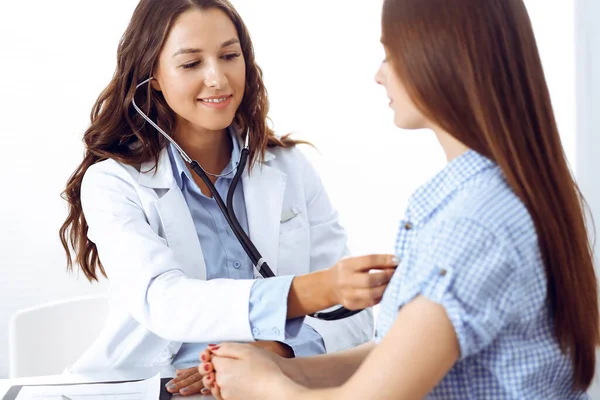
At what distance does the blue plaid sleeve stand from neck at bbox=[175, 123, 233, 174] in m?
1.00

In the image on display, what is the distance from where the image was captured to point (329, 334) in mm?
1720

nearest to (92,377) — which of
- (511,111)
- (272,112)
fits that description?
(511,111)

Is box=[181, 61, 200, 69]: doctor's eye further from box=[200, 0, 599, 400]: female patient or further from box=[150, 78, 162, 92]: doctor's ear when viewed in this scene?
box=[200, 0, 599, 400]: female patient

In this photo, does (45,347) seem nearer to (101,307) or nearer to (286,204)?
(101,307)

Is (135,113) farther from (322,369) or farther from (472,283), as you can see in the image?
(472,283)

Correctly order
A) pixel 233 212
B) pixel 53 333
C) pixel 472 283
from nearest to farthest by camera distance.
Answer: pixel 472 283 → pixel 233 212 → pixel 53 333

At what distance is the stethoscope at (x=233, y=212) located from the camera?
1.52m

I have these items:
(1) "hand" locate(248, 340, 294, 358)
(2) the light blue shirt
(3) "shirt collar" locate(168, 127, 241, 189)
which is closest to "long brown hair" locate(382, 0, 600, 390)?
(1) "hand" locate(248, 340, 294, 358)

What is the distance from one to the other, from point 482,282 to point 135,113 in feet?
3.73

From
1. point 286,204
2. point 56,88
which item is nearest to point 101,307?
point 286,204

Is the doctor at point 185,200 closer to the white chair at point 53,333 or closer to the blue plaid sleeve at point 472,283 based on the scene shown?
the white chair at point 53,333

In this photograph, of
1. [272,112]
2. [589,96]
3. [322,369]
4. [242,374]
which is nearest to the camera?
[242,374]

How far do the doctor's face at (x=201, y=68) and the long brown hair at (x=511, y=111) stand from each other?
0.74 metres

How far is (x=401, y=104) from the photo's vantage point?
112 cm
